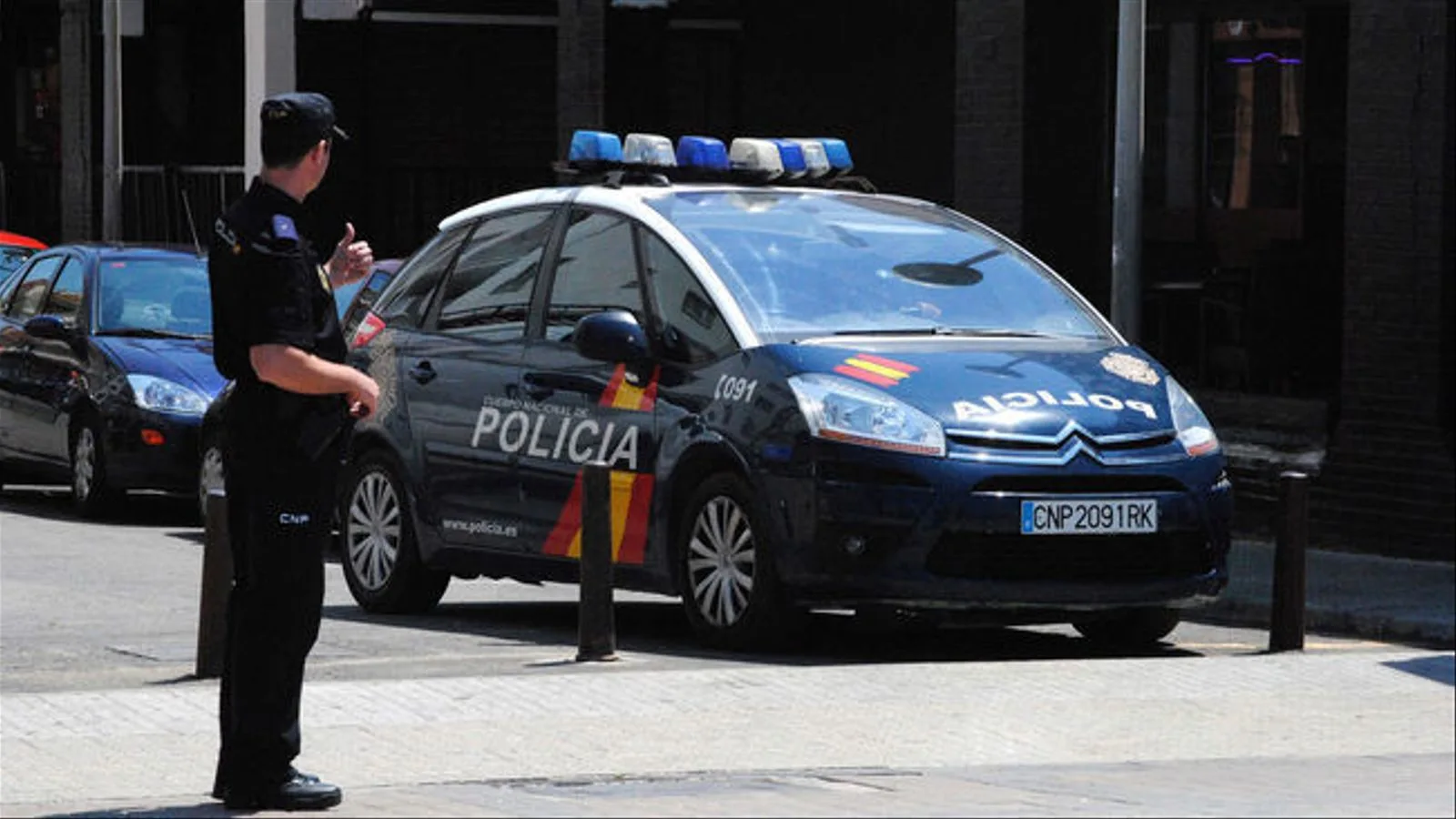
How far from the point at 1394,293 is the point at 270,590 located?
33.2 feet

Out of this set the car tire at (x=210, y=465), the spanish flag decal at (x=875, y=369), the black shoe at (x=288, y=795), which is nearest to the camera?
the black shoe at (x=288, y=795)

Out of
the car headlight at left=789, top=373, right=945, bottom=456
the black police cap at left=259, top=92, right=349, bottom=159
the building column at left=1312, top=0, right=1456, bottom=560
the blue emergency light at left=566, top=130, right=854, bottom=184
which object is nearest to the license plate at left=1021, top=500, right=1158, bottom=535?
the car headlight at left=789, top=373, right=945, bottom=456

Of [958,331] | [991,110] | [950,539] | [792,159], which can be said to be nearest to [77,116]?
[991,110]

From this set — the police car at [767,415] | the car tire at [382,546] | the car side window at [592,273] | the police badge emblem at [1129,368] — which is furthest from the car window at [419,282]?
the police badge emblem at [1129,368]

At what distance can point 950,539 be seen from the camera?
1162 cm

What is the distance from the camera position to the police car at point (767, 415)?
38.4 ft

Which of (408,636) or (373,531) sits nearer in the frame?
(408,636)

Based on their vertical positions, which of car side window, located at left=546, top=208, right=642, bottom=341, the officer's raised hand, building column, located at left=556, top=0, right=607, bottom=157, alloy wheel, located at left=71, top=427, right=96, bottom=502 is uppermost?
building column, located at left=556, top=0, right=607, bottom=157

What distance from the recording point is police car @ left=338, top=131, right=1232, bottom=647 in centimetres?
1170

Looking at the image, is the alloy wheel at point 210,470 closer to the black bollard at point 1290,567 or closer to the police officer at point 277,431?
the black bollard at point 1290,567

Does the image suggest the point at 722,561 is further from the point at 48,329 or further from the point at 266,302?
the point at 48,329

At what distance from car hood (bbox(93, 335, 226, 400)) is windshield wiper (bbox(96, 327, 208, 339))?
0.21ft

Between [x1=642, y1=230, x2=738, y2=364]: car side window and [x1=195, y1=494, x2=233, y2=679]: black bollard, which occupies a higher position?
[x1=642, y1=230, x2=738, y2=364]: car side window

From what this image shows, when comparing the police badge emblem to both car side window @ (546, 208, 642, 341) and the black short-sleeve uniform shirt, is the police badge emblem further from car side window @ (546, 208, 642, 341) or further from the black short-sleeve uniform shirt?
the black short-sleeve uniform shirt
